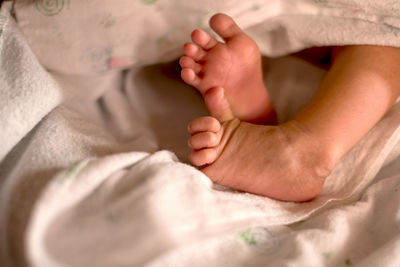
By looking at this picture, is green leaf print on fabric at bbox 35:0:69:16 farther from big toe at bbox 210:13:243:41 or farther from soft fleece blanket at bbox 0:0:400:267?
big toe at bbox 210:13:243:41

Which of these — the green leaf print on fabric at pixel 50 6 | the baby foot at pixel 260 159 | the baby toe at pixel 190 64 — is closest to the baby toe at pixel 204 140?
the baby foot at pixel 260 159

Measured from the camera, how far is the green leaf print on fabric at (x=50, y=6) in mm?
580

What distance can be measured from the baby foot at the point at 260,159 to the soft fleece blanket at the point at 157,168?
0.08 ft

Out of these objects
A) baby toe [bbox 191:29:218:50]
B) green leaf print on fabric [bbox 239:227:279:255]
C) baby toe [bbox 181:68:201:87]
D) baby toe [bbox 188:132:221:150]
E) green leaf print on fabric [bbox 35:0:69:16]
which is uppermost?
green leaf print on fabric [bbox 35:0:69:16]

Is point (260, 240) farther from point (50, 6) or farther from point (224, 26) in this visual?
point (50, 6)

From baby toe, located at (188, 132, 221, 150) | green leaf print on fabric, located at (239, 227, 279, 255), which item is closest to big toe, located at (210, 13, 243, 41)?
baby toe, located at (188, 132, 221, 150)

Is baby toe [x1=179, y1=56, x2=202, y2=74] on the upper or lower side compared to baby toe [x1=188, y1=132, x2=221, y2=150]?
upper

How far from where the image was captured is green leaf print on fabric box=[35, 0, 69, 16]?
1.90 feet

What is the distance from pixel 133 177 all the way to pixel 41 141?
6.2 inches

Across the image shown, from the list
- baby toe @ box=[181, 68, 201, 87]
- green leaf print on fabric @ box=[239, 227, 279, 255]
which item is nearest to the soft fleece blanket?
green leaf print on fabric @ box=[239, 227, 279, 255]

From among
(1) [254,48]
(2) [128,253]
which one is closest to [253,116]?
(1) [254,48]

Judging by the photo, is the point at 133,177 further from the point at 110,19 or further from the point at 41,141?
the point at 110,19

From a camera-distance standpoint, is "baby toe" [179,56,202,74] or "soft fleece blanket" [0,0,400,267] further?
"baby toe" [179,56,202,74]

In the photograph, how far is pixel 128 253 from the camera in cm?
40
